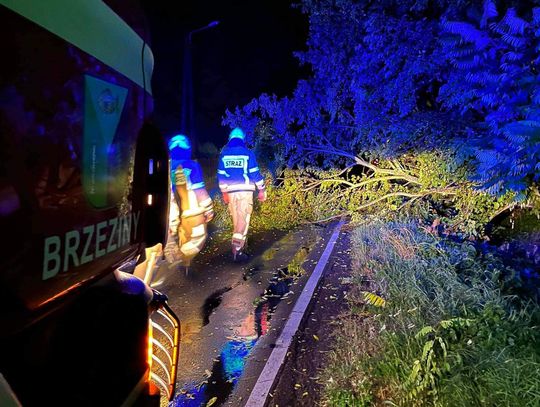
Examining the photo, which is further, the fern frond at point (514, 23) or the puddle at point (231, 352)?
the fern frond at point (514, 23)

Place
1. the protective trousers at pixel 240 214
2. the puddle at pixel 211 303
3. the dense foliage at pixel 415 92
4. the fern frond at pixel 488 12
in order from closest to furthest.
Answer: the puddle at pixel 211 303, the dense foliage at pixel 415 92, the fern frond at pixel 488 12, the protective trousers at pixel 240 214

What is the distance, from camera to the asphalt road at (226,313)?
3703mm

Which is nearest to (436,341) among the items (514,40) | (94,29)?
(94,29)

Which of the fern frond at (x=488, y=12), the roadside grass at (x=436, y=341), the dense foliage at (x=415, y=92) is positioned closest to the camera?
the roadside grass at (x=436, y=341)

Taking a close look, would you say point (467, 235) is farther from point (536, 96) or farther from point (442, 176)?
point (536, 96)

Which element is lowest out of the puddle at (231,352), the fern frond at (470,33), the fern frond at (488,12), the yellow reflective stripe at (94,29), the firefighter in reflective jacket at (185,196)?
the puddle at (231,352)

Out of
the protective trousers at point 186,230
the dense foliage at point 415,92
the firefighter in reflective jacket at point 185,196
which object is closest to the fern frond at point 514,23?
the dense foliage at point 415,92

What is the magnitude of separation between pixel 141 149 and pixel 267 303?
13.5 feet

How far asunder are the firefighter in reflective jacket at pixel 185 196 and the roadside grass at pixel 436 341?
7.63ft

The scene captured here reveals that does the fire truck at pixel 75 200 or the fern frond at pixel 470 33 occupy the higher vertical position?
the fern frond at pixel 470 33

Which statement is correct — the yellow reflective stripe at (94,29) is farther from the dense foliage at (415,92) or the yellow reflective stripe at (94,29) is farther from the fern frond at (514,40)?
the fern frond at (514,40)

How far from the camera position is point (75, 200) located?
126cm

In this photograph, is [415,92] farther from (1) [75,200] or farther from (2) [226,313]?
(1) [75,200]

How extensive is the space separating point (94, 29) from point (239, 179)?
244 inches
